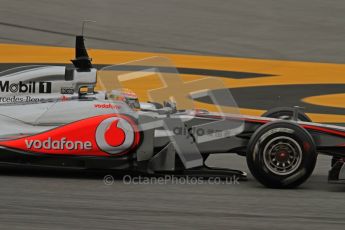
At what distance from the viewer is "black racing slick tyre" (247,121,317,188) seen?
6.73m

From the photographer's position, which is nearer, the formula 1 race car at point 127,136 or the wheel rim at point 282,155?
the wheel rim at point 282,155

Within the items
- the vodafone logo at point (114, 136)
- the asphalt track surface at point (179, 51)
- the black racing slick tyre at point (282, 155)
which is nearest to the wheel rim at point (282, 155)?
the black racing slick tyre at point (282, 155)

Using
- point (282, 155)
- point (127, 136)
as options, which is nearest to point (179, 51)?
point (127, 136)

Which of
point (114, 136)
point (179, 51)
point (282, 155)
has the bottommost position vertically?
point (282, 155)

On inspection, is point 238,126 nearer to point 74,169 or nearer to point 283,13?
point 74,169

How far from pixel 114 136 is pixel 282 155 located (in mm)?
1569

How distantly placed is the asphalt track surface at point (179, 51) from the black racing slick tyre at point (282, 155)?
14 centimetres

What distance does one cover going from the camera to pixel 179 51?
638 inches

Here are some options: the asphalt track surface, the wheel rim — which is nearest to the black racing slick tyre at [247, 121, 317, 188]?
the wheel rim

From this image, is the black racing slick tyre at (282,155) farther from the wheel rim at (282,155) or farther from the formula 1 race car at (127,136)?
the formula 1 race car at (127,136)

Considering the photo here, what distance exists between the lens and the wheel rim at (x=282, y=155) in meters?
6.75

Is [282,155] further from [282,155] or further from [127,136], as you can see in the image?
[127,136]

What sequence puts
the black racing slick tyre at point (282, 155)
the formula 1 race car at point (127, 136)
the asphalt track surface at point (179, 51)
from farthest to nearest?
the formula 1 race car at point (127, 136)
the black racing slick tyre at point (282, 155)
the asphalt track surface at point (179, 51)

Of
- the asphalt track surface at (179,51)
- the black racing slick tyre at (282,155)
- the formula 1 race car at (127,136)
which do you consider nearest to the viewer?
the asphalt track surface at (179,51)
